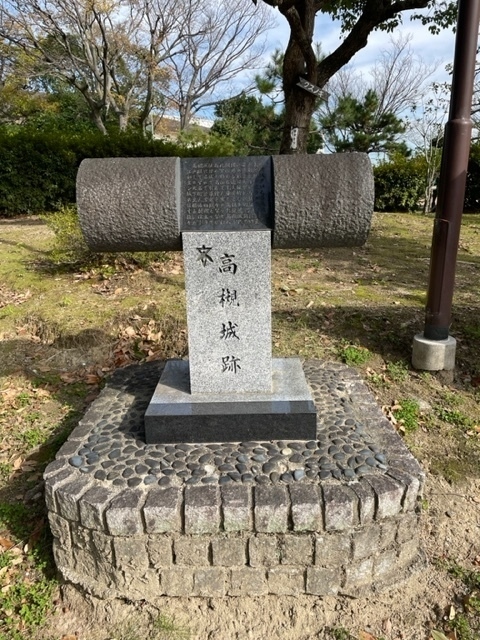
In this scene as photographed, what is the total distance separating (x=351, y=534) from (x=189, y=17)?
17.6m

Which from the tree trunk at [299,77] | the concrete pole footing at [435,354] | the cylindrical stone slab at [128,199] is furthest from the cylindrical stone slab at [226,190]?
the tree trunk at [299,77]

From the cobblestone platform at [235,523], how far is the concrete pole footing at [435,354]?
1.70m

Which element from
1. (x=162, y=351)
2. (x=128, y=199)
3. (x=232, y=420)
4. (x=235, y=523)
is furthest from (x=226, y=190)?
(x=162, y=351)

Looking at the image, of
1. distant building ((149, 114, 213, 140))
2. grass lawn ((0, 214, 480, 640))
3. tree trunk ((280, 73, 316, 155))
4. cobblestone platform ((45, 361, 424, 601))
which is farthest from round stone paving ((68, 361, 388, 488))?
distant building ((149, 114, 213, 140))

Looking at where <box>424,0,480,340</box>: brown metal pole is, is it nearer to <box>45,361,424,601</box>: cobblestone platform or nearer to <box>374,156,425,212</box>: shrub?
<box>45,361,424,601</box>: cobblestone platform

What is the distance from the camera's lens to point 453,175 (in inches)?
147

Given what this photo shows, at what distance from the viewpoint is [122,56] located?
15.8m

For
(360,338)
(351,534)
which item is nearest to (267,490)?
(351,534)

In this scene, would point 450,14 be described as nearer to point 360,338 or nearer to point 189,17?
point 360,338

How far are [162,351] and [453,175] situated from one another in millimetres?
3051

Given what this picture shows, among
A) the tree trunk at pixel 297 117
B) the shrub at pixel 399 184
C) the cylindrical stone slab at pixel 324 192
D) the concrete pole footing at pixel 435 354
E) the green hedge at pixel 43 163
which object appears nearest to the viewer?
the cylindrical stone slab at pixel 324 192

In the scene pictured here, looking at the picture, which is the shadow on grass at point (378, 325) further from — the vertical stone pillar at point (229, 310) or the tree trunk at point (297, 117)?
the tree trunk at point (297, 117)

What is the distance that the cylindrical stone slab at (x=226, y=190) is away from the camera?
8.29 ft

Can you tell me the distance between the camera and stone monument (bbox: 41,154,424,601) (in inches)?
88.8
